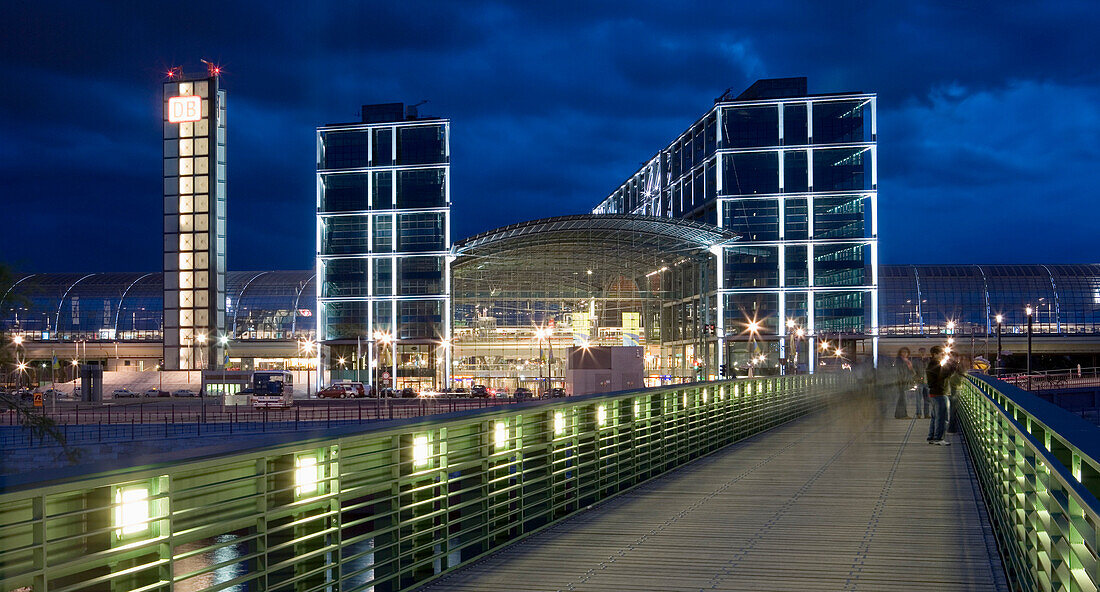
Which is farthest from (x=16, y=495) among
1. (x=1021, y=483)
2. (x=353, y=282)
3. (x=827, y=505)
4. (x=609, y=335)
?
A: (x=609, y=335)

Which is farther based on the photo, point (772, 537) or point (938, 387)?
point (938, 387)

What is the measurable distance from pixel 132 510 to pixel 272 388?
68.2m

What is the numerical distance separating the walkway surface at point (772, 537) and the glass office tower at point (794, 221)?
248ft

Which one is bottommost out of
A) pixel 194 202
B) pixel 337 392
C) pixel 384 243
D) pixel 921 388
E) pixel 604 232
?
pixel 337 392

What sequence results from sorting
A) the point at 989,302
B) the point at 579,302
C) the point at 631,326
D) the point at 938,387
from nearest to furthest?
the point at 938,387, the point at 579,302, the point at 631,326, the point at 989,302

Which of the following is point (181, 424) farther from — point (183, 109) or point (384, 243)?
point (183, 109)

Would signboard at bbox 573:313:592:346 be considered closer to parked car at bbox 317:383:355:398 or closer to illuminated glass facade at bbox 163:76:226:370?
parked car at bbox 317:383:355:398

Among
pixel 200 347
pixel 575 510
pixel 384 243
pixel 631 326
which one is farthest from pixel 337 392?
pixel 575 510

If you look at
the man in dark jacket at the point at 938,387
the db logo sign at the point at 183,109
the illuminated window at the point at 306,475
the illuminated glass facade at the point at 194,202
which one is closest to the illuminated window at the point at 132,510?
the illuminated window at the point at 306,475

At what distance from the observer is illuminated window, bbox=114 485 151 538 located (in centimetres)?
568

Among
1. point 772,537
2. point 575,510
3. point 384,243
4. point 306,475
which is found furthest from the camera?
point 384,243

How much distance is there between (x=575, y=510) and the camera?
13.3 metres

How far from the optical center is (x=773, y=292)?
308 feet

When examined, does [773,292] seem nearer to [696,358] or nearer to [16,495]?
[696,358]
